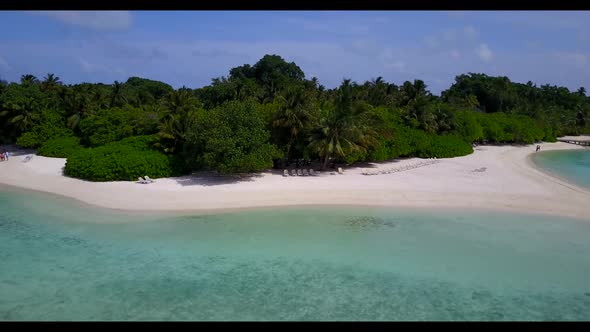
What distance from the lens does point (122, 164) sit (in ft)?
95.8

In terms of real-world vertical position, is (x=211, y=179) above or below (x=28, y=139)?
below

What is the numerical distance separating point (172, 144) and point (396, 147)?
18.9 metres

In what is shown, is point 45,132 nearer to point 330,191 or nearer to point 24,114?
point 24,114

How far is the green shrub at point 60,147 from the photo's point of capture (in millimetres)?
38156

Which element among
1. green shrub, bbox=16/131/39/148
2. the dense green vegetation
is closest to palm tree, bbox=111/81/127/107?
the dense green vegetation

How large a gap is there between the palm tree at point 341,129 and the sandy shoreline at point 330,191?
2.07m

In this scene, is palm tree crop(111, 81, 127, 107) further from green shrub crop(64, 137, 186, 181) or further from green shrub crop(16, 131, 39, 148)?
green shrub crop(64, 137, 186, 181)

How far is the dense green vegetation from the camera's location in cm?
2955

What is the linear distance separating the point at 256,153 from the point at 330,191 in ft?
18.0

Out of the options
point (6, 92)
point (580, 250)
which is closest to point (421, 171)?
point (580, 250)

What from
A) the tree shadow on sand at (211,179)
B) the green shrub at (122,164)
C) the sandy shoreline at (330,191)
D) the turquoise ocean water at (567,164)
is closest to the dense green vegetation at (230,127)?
the green shrub at (122,164)

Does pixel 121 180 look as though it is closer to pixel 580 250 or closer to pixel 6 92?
pixel 6 92

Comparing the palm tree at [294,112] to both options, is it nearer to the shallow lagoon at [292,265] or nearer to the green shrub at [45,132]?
the shallow lagoon at [292,265]

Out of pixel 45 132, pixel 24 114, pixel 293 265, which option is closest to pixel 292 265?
pixel 293 265
